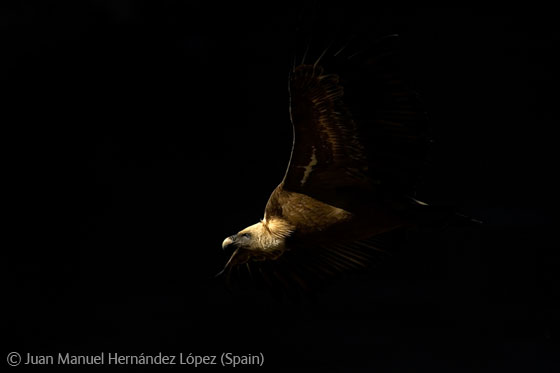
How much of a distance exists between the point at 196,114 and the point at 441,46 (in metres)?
1.13

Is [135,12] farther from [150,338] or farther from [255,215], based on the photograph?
[150,338]

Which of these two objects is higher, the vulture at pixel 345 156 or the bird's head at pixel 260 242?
the vulture at pixel 345 156

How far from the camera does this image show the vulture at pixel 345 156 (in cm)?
159

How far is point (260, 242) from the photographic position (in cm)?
191

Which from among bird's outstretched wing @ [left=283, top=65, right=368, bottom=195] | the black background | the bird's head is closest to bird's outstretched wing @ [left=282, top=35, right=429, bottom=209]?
bird's outstretched wing @ [left=283, top=65, right=368, bottom=195]

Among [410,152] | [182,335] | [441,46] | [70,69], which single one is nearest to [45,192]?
[70,69]

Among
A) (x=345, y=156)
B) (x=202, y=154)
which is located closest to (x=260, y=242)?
(x=345, y=156)

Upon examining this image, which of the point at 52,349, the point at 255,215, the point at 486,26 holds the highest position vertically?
the point at 486,26

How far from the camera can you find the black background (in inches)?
120

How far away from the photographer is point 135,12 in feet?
10.8

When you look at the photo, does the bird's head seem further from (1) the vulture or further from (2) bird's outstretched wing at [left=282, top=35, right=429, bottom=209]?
(2) bird's outstretched wing at [left=282, top=35, right=429, bottom=209]

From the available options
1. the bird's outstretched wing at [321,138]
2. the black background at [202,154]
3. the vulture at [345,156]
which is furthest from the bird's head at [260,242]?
the black background at [202,154]

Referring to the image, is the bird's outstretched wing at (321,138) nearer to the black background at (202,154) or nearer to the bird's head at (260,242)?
the bird's head at (260,242)

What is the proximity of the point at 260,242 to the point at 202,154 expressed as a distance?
1.54 meters
